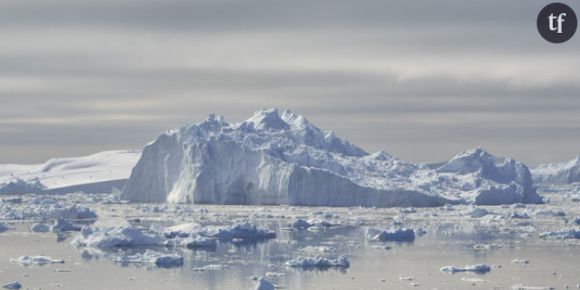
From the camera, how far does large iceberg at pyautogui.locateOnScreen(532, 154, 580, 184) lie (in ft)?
540

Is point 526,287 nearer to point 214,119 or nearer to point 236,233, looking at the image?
point 236,233

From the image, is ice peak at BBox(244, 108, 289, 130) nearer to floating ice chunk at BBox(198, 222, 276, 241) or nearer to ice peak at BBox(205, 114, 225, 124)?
ice peak at BBox(205, 114, 225, 124)

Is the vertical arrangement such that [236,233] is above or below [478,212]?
below

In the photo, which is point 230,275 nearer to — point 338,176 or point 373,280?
point 373,280

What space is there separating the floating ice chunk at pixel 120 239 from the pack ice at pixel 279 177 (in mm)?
31251

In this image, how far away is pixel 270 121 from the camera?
89938 mm

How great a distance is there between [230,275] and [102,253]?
839cm

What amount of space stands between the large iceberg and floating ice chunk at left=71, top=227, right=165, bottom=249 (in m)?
131

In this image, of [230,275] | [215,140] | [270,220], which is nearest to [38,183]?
[215,140]

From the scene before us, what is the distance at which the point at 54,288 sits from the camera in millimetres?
28312

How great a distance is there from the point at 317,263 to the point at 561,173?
144 metres

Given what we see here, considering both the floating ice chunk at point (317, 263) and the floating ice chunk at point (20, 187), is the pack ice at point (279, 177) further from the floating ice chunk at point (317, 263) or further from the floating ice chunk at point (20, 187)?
the floating ice chunk at point (317, 263)

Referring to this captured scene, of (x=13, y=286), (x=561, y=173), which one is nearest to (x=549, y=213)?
(x=13, y=286)

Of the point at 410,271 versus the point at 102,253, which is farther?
the point at 102,253
